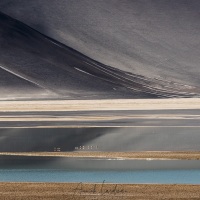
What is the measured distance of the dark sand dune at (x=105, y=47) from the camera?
515 inches

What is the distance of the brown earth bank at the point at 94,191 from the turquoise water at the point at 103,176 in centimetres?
24

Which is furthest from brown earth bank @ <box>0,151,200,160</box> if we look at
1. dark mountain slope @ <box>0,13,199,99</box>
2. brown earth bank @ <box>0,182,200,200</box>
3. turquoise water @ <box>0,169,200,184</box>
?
dark mountain slope @ <box>0,13,199,99</box>

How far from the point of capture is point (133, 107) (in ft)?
38.7

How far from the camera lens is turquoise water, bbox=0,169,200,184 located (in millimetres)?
9297

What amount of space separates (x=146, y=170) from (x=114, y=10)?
6249mm

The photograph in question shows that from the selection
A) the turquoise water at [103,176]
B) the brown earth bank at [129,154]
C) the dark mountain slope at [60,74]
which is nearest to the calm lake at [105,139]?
the brown earth bank at [129,154]

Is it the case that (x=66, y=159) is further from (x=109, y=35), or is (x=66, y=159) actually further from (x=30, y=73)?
(x=109, y=35)

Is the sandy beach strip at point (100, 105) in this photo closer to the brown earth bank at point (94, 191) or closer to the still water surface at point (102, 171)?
the still water surface at point (102, 171)

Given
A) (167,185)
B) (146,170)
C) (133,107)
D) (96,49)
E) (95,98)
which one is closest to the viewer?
(167,185)

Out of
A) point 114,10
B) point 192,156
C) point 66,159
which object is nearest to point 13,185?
point 66,159

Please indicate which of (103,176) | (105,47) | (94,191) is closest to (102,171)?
(103,176)

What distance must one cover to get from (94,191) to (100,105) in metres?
3.35

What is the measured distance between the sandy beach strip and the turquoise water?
217 cm

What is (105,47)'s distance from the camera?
14.7 m
